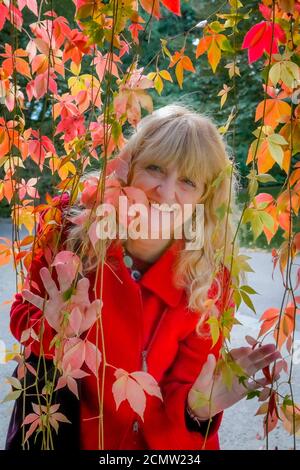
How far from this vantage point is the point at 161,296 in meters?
0.94

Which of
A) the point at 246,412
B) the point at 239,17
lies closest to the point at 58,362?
the point at 239,17

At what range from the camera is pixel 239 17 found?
63cm

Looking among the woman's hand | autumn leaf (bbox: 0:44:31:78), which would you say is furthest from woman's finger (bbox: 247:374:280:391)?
autumn leaf (bbox: 0:44:31:78)

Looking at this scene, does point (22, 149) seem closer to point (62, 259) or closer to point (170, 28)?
point (62, 259)

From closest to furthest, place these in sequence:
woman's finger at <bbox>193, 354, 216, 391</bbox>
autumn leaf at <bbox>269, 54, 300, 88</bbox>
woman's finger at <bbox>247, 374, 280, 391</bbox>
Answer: autumn leaf at <bbox>269, 54, 300, 88</bbox>, woman's finger at <bbox>247, 374, 280, 391</bbox>, woman's finger at <bbox>193, 354, 216, 391</bbox>

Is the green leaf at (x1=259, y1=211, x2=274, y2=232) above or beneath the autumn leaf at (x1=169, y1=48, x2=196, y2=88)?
beneath

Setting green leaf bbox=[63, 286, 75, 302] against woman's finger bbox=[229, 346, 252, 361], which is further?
woman's finger bbox=[229, 346, 252, 361]

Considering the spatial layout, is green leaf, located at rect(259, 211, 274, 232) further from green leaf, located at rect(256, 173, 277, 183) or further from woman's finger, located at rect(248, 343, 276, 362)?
woman's finger, located at rect(248, 343, 276, 362)

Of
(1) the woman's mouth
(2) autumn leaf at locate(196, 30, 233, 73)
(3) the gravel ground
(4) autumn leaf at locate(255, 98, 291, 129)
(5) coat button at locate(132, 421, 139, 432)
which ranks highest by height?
(2) autumn leaf at locate(196, 30, 233, 73)

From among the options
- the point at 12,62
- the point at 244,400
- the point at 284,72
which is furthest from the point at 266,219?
the point at 244,400

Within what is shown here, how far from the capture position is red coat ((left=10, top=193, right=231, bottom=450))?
2.95ft

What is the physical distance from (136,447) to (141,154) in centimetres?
53

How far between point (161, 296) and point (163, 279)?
33 millimetres

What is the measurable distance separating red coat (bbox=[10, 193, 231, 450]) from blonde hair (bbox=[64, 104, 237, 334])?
0.03 metres
